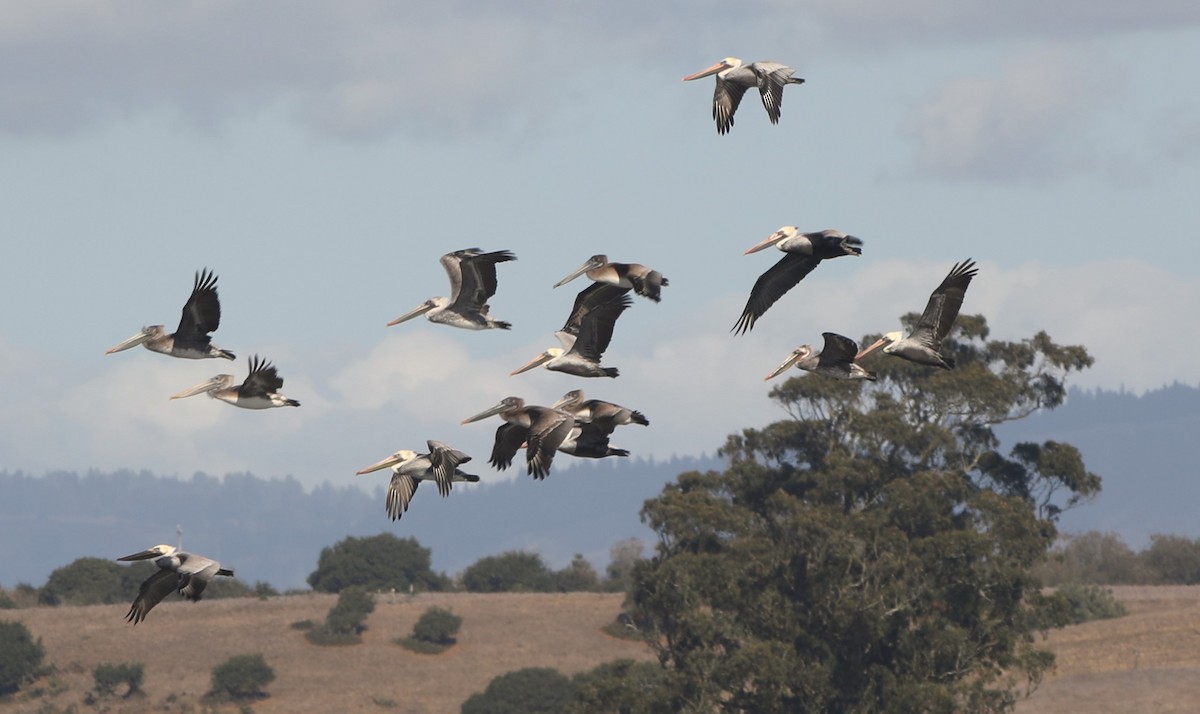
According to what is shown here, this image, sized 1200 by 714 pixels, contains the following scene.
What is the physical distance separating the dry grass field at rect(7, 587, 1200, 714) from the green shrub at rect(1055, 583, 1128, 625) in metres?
1.06

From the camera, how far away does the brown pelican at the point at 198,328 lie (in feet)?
91.3

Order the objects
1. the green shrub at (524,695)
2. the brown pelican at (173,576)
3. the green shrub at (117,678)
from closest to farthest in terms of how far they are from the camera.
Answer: the brown pelican at (173,576), the green shrub at (524,695), the green shrub at (117,678)

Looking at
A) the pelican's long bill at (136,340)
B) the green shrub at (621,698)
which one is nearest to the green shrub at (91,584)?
the green shrub at (621,698)

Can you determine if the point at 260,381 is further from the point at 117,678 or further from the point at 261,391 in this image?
the point at 117,678

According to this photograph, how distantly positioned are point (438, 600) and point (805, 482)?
4765cm

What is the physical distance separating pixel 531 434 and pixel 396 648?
80.8 metres

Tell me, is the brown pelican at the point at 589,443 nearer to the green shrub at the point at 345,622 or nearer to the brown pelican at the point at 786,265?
the brown pelican at the point at 786,265

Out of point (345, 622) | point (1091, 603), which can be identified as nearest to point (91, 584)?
point (345, 622)

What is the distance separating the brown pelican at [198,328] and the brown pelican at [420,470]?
3.16 m

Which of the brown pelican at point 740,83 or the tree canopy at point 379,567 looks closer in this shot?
the brown pelican at point 740,83

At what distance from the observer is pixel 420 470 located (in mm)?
25609

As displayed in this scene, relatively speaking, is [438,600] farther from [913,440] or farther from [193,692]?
[913,440]

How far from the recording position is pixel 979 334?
81312 mm

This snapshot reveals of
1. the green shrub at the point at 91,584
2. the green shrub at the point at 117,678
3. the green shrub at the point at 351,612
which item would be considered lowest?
the green shrub at the point at 117,678
